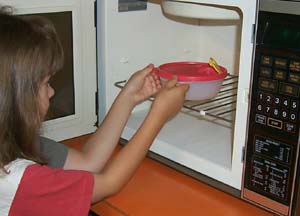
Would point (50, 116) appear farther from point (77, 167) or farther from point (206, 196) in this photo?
point (206, 196)

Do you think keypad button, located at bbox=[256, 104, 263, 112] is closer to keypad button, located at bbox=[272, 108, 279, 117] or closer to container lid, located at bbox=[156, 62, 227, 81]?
keypad button, located at bbox=[272, 108, 279, 117]

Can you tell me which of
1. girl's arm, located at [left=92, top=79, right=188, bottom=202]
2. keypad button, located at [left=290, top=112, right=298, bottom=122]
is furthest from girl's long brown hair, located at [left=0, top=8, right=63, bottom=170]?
keypad button, located at [left=290, top=112, right=298, bottom=122]

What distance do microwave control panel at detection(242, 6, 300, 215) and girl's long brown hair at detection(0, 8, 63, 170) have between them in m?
0.36

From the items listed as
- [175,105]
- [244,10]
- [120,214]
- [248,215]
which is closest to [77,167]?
[120,214]

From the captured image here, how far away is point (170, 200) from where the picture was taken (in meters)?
1.01

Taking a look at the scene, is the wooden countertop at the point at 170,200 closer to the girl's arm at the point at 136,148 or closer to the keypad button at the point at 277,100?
the girl's arm at the point at 136,148

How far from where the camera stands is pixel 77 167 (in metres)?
1.04

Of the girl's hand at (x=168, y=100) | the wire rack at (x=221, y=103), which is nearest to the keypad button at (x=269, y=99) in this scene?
the girl's hand at (x=168, y=100)

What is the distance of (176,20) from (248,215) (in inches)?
23.7

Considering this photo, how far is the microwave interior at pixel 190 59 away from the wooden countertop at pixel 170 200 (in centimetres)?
2

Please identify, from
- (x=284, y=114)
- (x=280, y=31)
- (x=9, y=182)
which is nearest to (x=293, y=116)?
(x=284, y=114)

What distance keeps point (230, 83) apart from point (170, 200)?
1.49 feet

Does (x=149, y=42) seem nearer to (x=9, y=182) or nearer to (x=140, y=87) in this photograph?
(x=140, y=87)

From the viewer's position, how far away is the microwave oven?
34.3 inches
